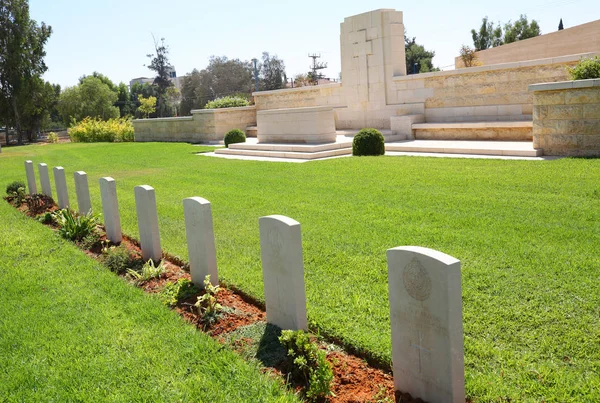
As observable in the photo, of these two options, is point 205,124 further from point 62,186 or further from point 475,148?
point 62,186

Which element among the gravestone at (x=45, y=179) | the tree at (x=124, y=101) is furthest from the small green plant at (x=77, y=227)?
the tree at (x=124, y=101)

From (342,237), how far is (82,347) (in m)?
3.25

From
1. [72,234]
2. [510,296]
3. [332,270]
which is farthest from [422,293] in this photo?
[72,234]

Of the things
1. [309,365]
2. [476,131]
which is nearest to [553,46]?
[476,131]

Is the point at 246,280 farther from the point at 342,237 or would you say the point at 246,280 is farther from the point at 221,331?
the point at 342,237

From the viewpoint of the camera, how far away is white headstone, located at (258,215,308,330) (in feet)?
12.1

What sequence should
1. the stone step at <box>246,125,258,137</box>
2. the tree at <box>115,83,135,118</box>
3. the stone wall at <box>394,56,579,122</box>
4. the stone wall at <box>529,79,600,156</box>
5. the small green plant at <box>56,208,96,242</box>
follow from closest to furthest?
the small green plant at <box>56,208,96,242</box>
the stone wall at <box>529,79,600,156</box>
the stone wall at <box>394,56,579,122</box>
the stone step at <box>246,125,258,137</box>
the tree at <box>115,83,135,118</box>

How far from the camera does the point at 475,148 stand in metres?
12.7

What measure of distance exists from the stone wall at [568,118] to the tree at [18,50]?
124 feet

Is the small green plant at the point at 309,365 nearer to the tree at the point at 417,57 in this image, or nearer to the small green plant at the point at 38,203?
the small green plant at the point at 38,203

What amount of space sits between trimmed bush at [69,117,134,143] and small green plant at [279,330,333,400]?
28.4 m

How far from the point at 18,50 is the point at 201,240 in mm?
39934

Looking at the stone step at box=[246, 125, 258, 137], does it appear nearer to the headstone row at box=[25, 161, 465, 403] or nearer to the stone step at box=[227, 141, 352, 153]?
the stone step at box=[227, 141, 352, 153]

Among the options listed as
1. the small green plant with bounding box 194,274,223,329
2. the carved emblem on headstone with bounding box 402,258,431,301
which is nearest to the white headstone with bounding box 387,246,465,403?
the carved emblem on headstone with bounding box 402,258,431,301
